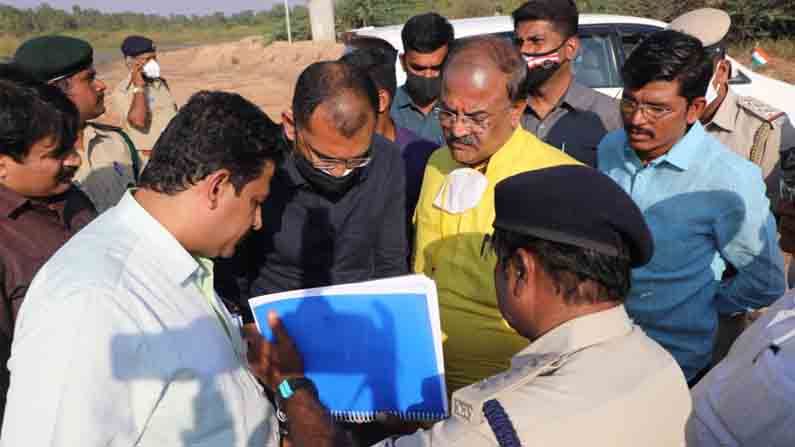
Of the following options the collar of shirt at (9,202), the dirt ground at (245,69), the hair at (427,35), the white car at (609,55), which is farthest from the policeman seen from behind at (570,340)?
the dirt ground at (245,69)

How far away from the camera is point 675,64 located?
214cm

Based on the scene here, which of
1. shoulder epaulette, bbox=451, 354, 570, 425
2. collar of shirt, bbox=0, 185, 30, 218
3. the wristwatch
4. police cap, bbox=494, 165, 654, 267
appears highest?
police cap, bbox=494, 165, 654, 267

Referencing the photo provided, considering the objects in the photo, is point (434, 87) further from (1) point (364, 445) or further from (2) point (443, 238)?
(1) point (364, 445)

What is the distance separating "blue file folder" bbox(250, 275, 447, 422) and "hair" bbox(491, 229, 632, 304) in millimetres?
451

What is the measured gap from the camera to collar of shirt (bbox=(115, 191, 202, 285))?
1.34 metres

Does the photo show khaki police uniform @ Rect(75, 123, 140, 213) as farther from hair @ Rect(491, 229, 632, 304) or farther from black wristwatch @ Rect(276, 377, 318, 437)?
hair @ Rect(491, 229, 632, 304)

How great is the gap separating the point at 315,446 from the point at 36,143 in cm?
150

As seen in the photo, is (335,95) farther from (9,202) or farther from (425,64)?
(425,64)

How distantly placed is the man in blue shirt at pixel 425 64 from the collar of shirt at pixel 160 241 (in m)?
2.37

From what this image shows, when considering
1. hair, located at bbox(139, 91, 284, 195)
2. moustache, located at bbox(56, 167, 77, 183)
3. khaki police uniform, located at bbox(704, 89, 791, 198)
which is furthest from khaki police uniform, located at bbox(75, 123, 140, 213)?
khaki police uniform, located at bbox(704, 89, 791, 198)

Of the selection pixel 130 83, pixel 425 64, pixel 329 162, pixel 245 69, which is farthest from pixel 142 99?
pixel 245 69

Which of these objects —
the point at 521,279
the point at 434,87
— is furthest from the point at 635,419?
the point at 434,87

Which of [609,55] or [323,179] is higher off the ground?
[323,179]

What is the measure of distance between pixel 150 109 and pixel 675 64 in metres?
5.35
